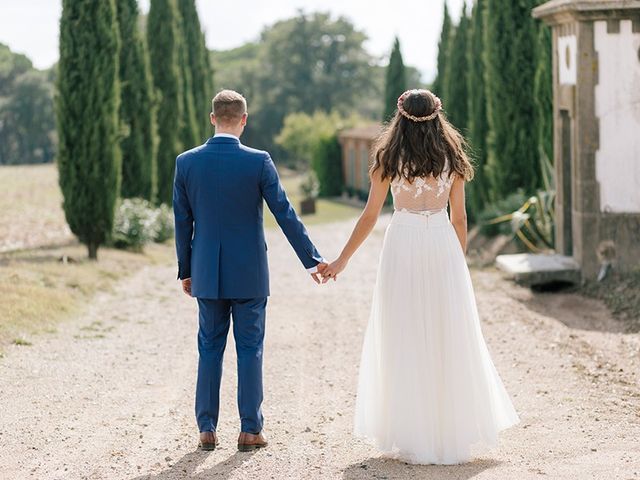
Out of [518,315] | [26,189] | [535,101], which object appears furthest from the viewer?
[26,189]

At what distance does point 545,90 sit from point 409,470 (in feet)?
37.6

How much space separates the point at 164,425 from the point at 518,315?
5382 mm

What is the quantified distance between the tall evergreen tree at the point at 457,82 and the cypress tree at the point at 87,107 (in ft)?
38.9

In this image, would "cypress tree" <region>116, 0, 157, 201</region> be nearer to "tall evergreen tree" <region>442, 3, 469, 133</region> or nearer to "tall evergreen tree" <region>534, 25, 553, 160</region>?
"tall evergreen tree" <region>534, 25, 553, 160</region>

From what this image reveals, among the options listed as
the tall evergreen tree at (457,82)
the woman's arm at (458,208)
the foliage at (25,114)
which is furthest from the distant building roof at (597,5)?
the foliage at (25,114)

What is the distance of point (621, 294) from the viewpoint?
1151 centimetres

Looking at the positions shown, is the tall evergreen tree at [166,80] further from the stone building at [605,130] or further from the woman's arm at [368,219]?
the woman's arm at [368,219]

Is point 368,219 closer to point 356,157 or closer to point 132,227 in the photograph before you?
point 132,227

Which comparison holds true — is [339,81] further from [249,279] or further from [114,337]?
[249,279]

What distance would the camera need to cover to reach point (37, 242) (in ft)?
63.4

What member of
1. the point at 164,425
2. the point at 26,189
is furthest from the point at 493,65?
the point at 26,189

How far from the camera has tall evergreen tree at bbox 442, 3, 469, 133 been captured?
25812mm

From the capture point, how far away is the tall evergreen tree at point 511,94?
1675 centimetres

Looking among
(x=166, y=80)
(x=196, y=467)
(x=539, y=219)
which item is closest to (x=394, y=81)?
(x=166, y=80)
